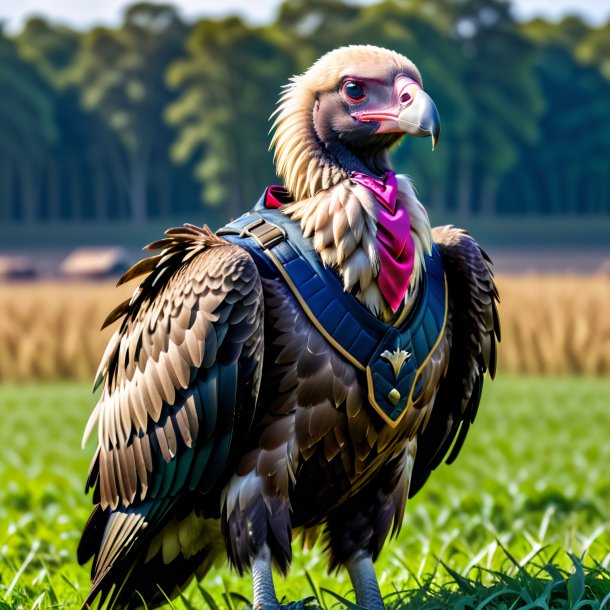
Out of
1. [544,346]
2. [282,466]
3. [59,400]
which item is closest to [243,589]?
[282,466]

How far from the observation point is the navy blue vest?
3393mm

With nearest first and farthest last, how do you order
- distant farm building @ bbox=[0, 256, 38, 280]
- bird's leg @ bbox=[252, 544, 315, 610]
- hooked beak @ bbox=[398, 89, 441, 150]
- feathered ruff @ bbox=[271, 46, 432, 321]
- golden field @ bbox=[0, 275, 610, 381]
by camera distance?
hooked beak @ bbox=[398, 89, 441, 150], feathered ruff @ bbox=[271, 46, 432, 321], bird's leg @ bbox=[252, 544, 315, 610], golden field @ bbox=[0, 275, 610, 381], distant farm building @ bbox=[0, 256, 38, 280]

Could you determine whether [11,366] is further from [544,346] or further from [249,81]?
[249,81]

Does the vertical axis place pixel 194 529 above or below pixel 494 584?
above

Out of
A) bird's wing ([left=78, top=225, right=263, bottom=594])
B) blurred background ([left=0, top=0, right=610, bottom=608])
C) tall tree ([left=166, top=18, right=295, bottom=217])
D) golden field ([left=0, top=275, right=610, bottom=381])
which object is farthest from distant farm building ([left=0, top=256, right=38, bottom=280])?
bird's wing ([left=78, top=225, right=263, bottom=594])

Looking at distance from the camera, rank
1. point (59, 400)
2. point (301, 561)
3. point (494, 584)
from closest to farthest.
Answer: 1. point (494, 584)
2. point (301, 561)
3. point (59, 400)

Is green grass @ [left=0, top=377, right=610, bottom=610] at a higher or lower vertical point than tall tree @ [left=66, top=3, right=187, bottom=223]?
lower

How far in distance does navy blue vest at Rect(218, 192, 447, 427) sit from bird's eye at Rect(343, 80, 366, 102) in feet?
1.41

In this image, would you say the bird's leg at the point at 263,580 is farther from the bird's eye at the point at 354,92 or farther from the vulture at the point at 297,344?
the bird's eye at the point at 354,92

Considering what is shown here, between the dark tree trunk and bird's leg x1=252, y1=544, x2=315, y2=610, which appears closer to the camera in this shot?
bird's leg x1=252, y1=544, x2=315, y2=610

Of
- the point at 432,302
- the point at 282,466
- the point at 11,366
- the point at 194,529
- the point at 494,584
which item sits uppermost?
the point at 432,302

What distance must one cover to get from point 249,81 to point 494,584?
49.2 m

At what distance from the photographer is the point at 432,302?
3.58m

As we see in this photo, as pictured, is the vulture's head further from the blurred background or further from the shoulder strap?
the blurred background
